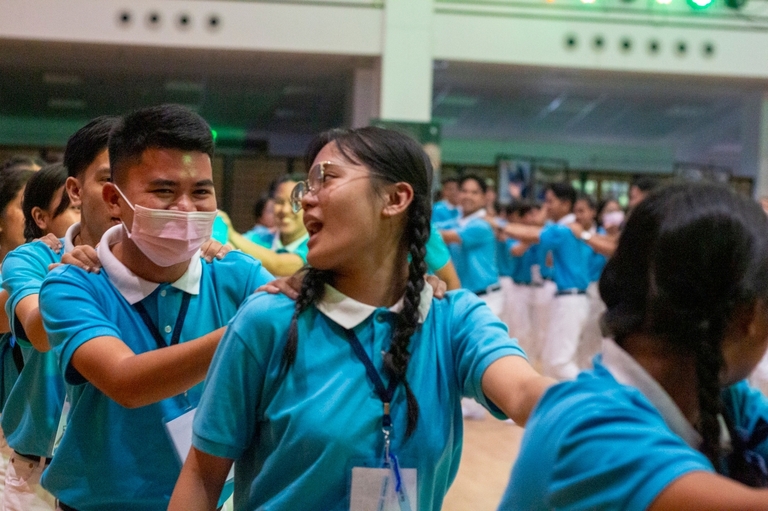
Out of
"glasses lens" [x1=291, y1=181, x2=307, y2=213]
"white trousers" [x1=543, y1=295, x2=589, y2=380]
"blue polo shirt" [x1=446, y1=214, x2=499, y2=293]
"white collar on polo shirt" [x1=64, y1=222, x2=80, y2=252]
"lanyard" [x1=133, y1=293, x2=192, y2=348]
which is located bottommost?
"white trousers" [x1=543, y1=295, x2=589, y2=380]

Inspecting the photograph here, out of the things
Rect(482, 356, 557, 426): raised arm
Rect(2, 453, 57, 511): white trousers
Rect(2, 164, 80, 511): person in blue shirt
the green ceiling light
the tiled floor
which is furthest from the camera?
the green ceiling light

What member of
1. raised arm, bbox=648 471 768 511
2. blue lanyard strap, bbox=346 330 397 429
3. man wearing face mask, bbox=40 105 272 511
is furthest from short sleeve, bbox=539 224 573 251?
raised arm, bbox=648 471 768 511

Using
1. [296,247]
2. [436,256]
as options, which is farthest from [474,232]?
[296,247]

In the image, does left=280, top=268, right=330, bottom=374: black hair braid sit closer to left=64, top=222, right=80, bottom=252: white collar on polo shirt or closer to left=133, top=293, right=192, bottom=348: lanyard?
left=133, top=293, right=192, bottom=348: lanyard

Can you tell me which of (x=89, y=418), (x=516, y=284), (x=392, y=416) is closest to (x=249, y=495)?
A: (x=392, y=416)

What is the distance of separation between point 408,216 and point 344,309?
22cm

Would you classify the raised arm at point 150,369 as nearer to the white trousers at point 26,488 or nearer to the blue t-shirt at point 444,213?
the white trousers at point 26,488

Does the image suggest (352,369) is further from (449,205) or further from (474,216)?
(449,205)

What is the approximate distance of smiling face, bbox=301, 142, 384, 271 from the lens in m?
1.49

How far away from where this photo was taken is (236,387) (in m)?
1.43

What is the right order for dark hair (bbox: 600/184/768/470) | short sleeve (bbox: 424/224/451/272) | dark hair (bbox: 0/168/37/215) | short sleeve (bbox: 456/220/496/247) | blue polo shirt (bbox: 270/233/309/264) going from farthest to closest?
short sleeve (bbox: 456/220/496/247), short sleeve (bbox: 424/224/451/272), blue polo shirt (bbox: 270/233/309/264), dark hair (bbox: 0/168/37/215), dark hair (bbox: 600/184/768/470)

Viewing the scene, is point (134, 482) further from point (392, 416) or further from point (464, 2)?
point (464, 2)

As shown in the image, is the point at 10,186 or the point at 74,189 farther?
the point at 10,186

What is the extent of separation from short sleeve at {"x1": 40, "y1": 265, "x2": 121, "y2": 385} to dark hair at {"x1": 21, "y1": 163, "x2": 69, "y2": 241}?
1010mm
